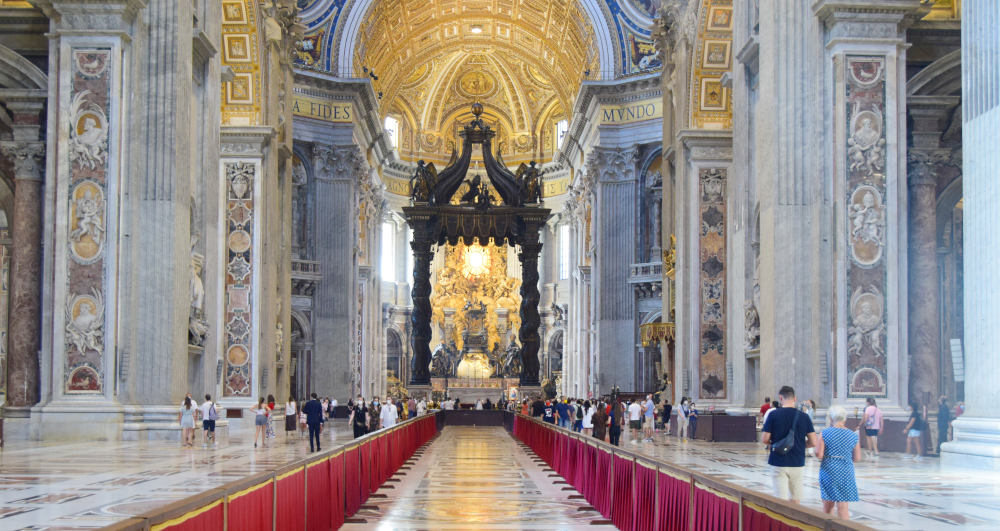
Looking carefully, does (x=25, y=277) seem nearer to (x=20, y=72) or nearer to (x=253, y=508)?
(x=20, y=72)

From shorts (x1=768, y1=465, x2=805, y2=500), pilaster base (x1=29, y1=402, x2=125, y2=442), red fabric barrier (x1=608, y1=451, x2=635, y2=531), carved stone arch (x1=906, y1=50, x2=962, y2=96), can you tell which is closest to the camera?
shorts (x1=768, y1=465, x2=805, y2=500)

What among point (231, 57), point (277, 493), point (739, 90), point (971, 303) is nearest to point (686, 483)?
Answer: point (277, 493)

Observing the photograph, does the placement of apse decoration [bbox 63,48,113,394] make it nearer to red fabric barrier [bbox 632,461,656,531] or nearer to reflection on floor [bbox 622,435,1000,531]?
reflection on floor [bbox 622,435,1000,531]

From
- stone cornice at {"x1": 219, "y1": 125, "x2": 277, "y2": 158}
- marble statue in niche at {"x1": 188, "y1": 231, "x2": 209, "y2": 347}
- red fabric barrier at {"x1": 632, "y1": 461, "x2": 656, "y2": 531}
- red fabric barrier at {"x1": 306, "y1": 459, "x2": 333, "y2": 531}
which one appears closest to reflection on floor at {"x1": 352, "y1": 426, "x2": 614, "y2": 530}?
red fabric barrier at {"x1": 306, "y1": 459, "x2": 333, "y2": 531}

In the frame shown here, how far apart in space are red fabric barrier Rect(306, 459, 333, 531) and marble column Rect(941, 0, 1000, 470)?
7.34 meters

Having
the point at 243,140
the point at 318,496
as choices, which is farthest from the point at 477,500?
the point at 243,140

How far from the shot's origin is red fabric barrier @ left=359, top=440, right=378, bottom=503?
12.1m

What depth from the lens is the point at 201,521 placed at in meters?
5.38

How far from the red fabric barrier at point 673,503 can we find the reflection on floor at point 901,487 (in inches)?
24.7

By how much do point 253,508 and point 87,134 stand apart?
1051cm

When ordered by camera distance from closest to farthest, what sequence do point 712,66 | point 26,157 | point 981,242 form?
point 981,242 < point 26,157 < point 712,66

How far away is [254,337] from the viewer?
23938 millimetres

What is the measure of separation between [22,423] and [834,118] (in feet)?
41.6

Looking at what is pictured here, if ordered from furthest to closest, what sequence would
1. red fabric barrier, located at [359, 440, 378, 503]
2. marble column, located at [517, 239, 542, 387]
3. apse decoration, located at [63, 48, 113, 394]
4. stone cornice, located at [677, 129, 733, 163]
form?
marble column, located at [517, 239, 542, 387] → stone cornice, located at [677, 129, 733, 163] → apse decoration, located at [63, 48, 113, 394] → red fabric barrier, located at [359, 440, 378, 503]
